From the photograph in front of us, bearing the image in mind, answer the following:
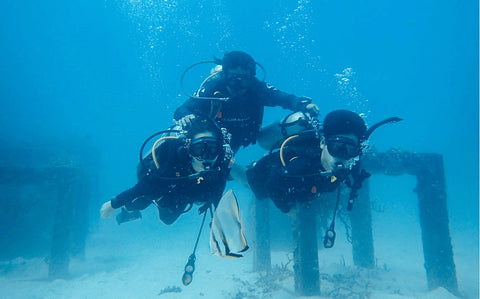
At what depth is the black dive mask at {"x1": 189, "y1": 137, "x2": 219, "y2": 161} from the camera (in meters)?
3.39

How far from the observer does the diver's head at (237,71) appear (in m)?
5.14

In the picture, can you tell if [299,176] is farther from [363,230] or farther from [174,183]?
[363,230]

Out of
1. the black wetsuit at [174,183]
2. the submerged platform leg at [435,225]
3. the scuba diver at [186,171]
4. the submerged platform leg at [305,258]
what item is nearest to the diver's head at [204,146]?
the scuba diver at [186,171]

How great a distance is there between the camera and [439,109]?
112 meters

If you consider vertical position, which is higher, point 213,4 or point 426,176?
point 213,4

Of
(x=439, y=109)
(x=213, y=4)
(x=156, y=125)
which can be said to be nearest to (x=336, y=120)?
(x=213, y=4)

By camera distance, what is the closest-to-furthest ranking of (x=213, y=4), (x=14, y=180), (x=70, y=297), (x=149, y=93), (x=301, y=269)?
1. (x=301, y=269)
2. (x=70, y=297)
3. (x=14, y=180)
4. (x=213, y=4)
5. (x=149, y=93)

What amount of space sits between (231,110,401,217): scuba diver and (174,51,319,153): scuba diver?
110 centimetres

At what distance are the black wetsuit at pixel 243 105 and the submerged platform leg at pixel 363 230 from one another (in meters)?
5.06

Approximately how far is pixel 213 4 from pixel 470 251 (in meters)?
53.3

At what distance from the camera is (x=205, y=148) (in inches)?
134

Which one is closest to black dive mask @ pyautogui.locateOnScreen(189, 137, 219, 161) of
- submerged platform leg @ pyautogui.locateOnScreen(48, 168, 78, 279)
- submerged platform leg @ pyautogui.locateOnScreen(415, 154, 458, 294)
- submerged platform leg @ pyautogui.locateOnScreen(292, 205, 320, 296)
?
submerged platform leg @ pyautogui.locateOnScreen(292, 205, 320, 296)

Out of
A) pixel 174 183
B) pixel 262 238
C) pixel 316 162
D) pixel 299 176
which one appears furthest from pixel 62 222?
pixel 316 162

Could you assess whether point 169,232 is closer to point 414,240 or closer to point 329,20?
point 414,240
